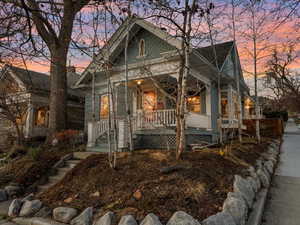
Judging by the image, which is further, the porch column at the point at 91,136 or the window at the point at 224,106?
the window at the point at 224,106

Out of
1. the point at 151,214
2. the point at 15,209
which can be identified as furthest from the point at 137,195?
the point at 15,209

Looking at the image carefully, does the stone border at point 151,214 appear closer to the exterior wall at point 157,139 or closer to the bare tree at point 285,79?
the exterior wall at point 157,139

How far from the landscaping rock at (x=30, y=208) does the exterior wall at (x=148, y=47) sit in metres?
7.44

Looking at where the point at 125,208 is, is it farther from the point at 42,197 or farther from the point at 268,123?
the point at 268,123

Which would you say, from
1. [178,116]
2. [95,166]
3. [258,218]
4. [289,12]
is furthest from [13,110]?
[289,12]

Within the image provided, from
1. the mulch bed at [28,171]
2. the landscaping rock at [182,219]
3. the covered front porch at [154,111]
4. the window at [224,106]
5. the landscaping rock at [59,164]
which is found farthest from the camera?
the window at [224,106]

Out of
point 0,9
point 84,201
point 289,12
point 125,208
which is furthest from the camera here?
point 0,9

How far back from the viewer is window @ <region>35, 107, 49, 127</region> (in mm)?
14259

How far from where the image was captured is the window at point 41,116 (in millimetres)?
14259

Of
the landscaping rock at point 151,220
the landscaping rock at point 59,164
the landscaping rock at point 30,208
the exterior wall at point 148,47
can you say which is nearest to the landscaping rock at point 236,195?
the landscaping rock at point 151,220

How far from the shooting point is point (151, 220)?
247cm

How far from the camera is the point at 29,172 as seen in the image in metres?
5.32

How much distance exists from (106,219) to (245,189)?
2.68 metres

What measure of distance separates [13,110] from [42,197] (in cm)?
660
